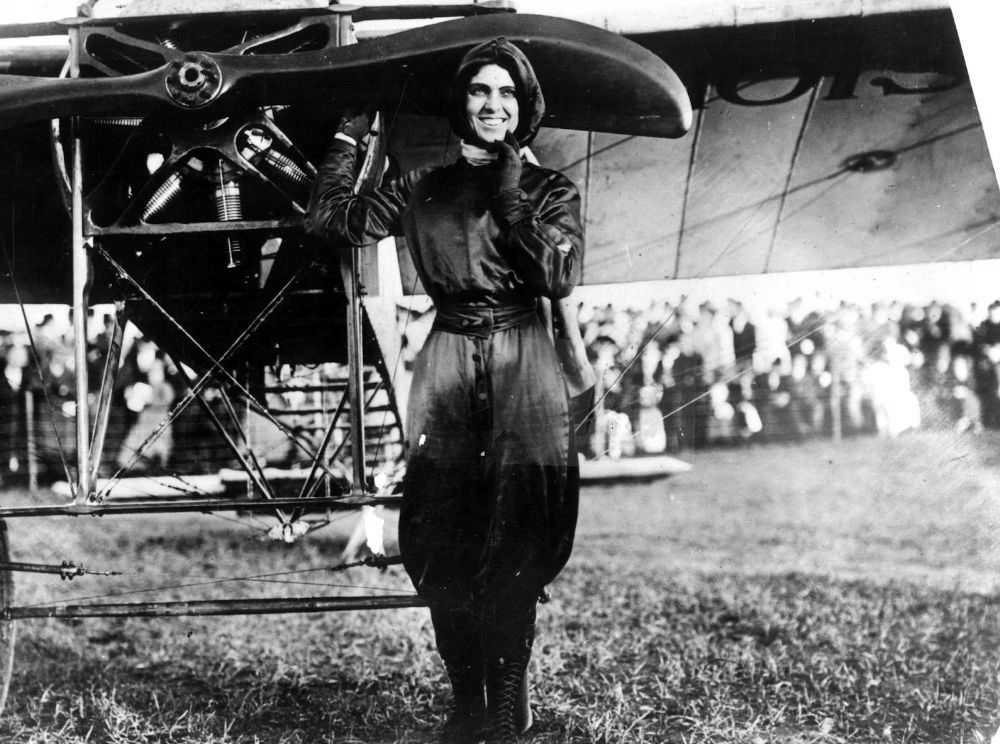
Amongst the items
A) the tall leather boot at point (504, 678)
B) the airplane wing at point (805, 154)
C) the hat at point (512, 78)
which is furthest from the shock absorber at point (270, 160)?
the tall leather boot at point (504, 678)

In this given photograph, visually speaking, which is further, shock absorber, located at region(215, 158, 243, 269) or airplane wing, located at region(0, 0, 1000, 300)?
shock absorber, located at region(215, 158, 243, 269)

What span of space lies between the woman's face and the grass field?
1447 mm

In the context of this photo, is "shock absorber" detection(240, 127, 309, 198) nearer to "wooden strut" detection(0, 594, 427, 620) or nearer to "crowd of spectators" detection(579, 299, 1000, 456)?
"crowd of spectators" detection(579, 299, 1000, 456)

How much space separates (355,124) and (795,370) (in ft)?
6.11

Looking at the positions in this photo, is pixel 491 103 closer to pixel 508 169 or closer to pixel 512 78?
pixel 512 78

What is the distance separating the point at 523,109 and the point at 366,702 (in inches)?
94.0

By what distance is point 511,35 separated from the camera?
2613 mm

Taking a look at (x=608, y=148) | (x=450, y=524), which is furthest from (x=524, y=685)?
(x=608, y=148)

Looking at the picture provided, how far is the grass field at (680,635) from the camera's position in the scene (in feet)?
9.96

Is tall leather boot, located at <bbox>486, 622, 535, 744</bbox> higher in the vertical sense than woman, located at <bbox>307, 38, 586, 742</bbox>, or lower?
lower

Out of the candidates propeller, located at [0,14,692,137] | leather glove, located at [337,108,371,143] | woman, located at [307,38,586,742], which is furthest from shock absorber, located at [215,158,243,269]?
leather glove, located at [337,108,371,143]

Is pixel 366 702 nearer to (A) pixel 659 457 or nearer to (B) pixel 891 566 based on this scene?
(A) pixel 659 457

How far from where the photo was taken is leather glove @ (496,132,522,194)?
103 inches

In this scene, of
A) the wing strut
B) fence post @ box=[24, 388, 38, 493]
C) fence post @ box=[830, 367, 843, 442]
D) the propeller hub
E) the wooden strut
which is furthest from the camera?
fence post @ box=[24, 388, 38, 493]
